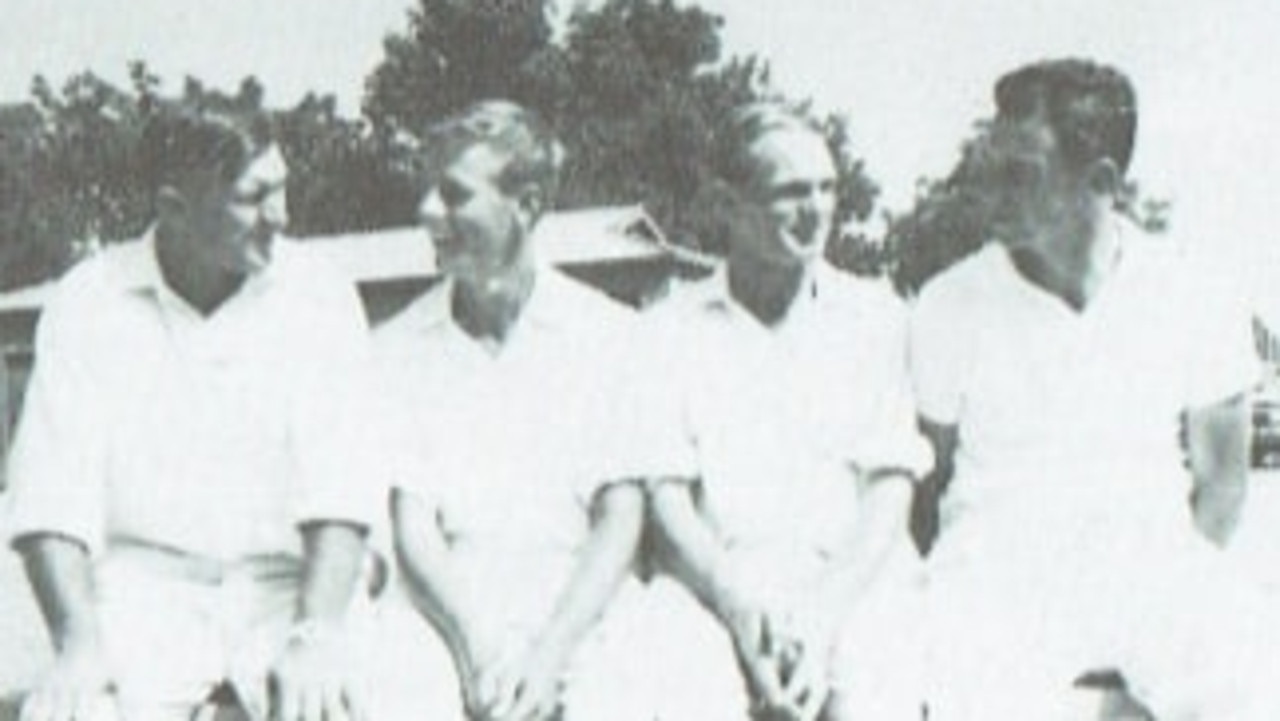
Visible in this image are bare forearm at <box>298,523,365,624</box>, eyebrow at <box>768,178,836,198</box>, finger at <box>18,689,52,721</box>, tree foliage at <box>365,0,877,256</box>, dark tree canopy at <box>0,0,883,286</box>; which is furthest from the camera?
tree foliage at <box>365,0,877,256</box>

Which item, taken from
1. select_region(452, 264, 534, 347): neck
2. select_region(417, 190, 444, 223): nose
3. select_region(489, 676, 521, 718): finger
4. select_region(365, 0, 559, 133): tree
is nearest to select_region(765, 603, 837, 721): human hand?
select_region(489, 676, 521, 718): finger

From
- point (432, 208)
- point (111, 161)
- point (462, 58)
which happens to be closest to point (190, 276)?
point (432, 208)

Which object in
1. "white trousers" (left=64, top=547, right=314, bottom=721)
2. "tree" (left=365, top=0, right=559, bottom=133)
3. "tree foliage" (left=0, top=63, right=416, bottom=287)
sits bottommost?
"white trousers" (left=64, top=547, right=314, bottom=721)

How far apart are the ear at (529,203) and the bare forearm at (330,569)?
1.34ft

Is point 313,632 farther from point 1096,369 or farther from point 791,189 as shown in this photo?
point 1096,369

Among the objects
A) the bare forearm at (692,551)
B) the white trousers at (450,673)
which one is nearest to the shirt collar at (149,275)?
the white trousers at (450,673)

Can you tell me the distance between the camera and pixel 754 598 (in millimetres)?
2338

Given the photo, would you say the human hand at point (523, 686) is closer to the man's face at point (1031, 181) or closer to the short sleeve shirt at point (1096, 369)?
the short sleeve shirt at point (1096, 369)

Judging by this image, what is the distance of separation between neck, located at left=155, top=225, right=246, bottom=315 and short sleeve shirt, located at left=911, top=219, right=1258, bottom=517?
0.82 m

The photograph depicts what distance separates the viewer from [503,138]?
2379mm

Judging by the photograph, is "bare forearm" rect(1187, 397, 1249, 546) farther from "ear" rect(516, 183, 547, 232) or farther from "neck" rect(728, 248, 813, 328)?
"ear" rect(516, 183, 547, 232)

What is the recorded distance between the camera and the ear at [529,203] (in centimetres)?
240

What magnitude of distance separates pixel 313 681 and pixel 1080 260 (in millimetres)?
993

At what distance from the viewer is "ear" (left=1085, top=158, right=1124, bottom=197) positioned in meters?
2.38
